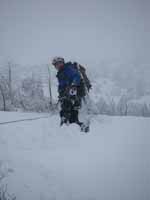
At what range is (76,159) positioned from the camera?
4.72ft

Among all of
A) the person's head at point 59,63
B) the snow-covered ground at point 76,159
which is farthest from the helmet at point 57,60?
the snow-covered ground at point 76,159

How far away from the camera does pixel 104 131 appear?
1.51 meters

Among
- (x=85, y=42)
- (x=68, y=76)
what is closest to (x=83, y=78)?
(x=68, y=76)

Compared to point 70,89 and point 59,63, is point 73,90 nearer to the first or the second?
point 70,89

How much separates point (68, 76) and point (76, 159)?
607 mm

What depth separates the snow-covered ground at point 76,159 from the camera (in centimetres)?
135

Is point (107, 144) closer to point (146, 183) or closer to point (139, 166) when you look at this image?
point (139, 166)

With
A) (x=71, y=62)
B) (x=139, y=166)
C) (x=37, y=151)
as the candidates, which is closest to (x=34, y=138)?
(x=37, y=151)

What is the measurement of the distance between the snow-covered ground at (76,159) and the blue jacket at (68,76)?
26 centimetres

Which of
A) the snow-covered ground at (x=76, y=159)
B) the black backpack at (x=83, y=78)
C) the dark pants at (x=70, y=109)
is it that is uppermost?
the black backpack at (x=83, y=78)

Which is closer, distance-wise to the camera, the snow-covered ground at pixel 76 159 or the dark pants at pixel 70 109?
the snow-covered ground at pixel 76 159

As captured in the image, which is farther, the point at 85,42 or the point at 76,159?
the point at 85,42

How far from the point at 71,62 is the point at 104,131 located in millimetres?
578

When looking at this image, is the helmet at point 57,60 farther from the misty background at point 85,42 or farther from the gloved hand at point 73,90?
the gloved hand at point 73,90
